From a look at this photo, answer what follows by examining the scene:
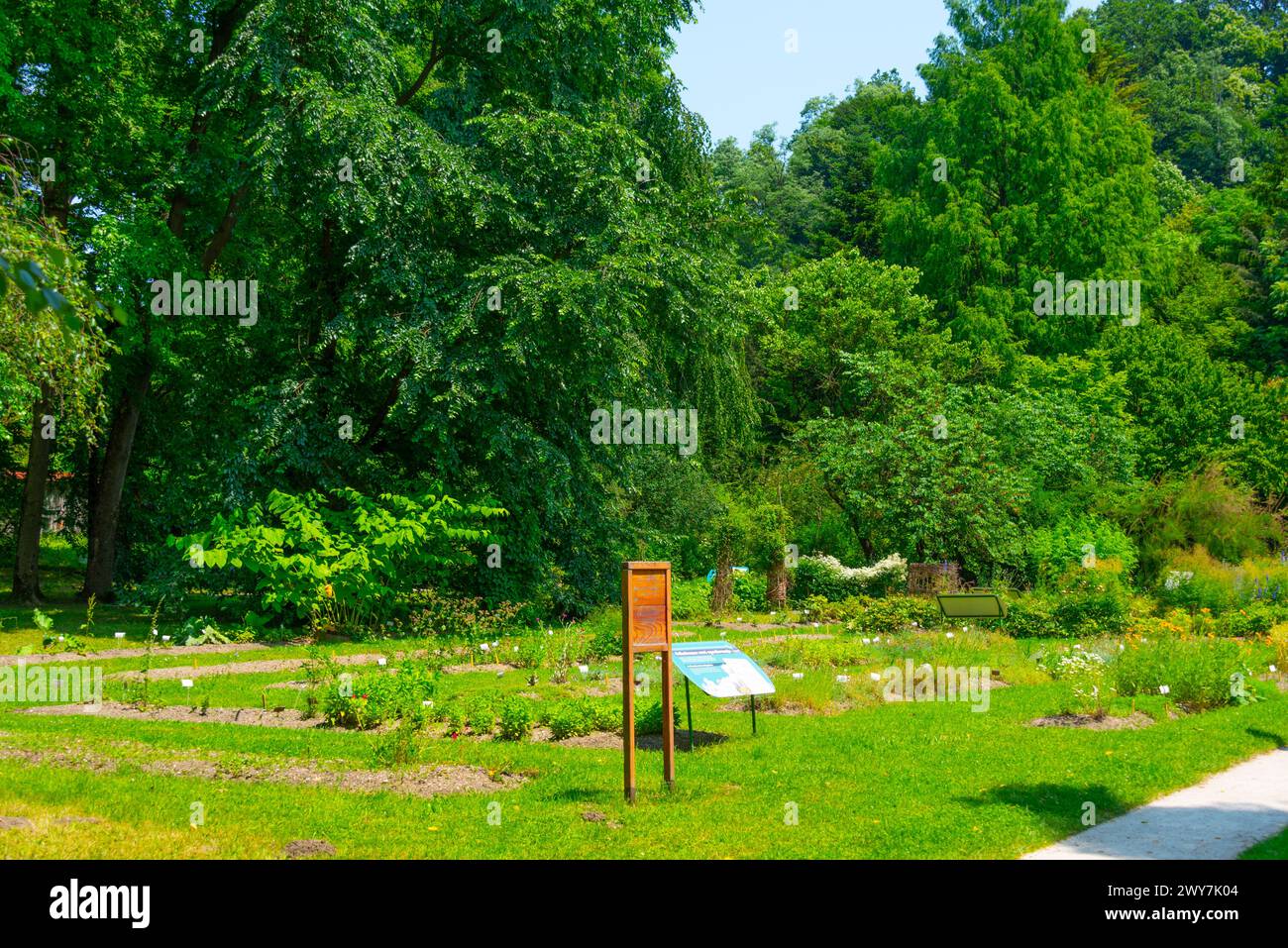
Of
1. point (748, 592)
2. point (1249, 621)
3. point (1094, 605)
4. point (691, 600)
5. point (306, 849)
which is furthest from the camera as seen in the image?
point (748, 592)

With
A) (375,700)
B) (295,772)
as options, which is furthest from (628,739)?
(375,700)

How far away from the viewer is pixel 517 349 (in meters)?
18.2

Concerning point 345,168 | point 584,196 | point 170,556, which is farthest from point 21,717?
point 584,196

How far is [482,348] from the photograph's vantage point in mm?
18750

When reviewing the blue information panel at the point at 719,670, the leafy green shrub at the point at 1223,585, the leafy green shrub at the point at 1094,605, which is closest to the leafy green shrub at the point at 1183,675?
the leafy green shrub at the point at 1094,605

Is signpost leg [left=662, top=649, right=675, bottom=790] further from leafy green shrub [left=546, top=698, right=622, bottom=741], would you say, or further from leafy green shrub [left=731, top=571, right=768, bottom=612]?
leafy green shrub [left=731, top=571, right=768, bottom=612]

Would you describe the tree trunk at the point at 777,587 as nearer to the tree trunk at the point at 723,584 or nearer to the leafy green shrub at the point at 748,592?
the leafy green shrub at the point at 748,592

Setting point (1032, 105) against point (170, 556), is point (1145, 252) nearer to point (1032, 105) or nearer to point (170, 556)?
point (1032, 105)

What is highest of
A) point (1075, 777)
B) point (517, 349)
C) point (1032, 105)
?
→ point (1032, 105)

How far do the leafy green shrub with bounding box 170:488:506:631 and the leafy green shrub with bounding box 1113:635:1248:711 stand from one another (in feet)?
32.0

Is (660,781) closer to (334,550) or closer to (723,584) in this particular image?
(334,550)

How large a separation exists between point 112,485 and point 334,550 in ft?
28.9

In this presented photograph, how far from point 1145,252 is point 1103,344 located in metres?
8.69
